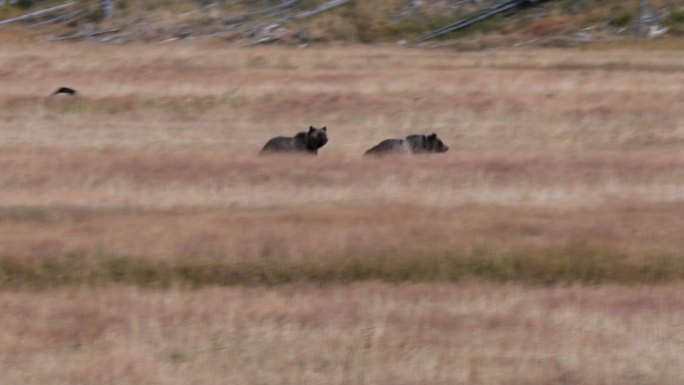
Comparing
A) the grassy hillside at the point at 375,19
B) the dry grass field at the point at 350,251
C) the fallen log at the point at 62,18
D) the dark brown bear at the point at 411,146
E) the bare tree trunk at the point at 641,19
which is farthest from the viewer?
the fallen log at the point at 62,18

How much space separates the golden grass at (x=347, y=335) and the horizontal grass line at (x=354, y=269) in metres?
0.46

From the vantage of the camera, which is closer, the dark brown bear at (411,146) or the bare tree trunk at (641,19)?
the dark brown bear at (411,146)

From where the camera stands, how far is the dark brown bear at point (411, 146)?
20.2 meters

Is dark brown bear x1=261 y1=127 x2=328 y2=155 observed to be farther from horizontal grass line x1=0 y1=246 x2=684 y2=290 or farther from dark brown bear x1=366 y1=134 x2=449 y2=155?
horizontal grass line x1=0 y1=246 x2=684 y2=290

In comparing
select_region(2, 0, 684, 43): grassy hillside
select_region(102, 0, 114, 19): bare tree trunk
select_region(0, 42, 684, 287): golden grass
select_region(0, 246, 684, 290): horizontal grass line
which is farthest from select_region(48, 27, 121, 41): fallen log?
select_region(0, 246, 684, 290): horizontal grass line

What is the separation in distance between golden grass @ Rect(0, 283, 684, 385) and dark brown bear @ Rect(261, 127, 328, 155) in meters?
9.00

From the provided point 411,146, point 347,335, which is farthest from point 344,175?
point 347,335

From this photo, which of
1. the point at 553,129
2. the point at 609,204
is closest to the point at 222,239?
the point at 609,204

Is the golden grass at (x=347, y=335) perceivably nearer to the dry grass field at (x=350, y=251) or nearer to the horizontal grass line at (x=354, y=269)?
the dry grass field at (x=350, y=251)

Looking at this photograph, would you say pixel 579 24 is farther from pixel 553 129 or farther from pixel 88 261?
pixel 88 261

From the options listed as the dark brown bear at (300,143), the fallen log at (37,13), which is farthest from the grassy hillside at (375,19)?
the dark brown bear at (300,143)

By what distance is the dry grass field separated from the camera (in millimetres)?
9406

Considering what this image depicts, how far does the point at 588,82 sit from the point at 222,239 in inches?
714

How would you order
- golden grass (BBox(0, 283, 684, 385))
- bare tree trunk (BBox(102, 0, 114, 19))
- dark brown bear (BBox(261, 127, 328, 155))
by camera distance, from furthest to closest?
1. bare tree trunk (BBox(102, 0, 114, 19))
2. dark brown bear (BBox(261, 127, 328, 155))
3. golden grass (BBox(0, 283, 684, 385))
